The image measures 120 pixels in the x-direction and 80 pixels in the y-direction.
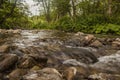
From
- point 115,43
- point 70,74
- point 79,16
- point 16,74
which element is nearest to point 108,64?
point 70,74

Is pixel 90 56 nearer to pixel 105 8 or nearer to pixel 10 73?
pixel 10 73

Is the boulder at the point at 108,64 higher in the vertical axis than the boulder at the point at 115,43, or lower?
higher

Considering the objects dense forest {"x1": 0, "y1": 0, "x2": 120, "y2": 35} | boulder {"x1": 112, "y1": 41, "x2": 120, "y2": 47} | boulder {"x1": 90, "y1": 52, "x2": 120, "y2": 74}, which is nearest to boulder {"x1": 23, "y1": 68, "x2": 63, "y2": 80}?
boulder {"x1": 90, "y1": 52, "x2": 120, "y2": 74}

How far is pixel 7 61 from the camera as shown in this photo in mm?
6191

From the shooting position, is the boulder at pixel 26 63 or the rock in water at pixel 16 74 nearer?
the rock in water at pixel 16 74

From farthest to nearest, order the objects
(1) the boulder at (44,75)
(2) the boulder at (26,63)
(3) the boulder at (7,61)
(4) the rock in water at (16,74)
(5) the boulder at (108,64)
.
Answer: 1. (5) the boulder at (108,64)
2. (2) the boulder at (26,63)
3. (3) the boulder at (7,61)
4. (4) the rock in water at (16,74)
5. (1) the boulder at (44,75)

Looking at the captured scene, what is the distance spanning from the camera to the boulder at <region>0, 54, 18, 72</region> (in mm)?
6062

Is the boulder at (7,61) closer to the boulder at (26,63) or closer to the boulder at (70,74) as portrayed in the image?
the boulder at (26,63)

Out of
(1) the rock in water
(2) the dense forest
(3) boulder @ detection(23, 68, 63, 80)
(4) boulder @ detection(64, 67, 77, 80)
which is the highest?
(3) boulder @ detection(23, 68, 63, 80)

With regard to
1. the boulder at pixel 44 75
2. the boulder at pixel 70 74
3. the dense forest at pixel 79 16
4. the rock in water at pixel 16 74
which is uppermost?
the boulder at pixel 44 75

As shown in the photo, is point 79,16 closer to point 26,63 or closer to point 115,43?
point 115,43

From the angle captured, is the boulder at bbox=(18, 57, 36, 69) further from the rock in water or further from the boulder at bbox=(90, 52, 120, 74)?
the boulder at bbox=(90, 52, 120, 74)

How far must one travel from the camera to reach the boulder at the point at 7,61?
6062 mm

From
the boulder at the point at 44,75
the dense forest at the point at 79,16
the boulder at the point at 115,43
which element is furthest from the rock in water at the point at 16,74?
the dense forest at the point at 79,16
